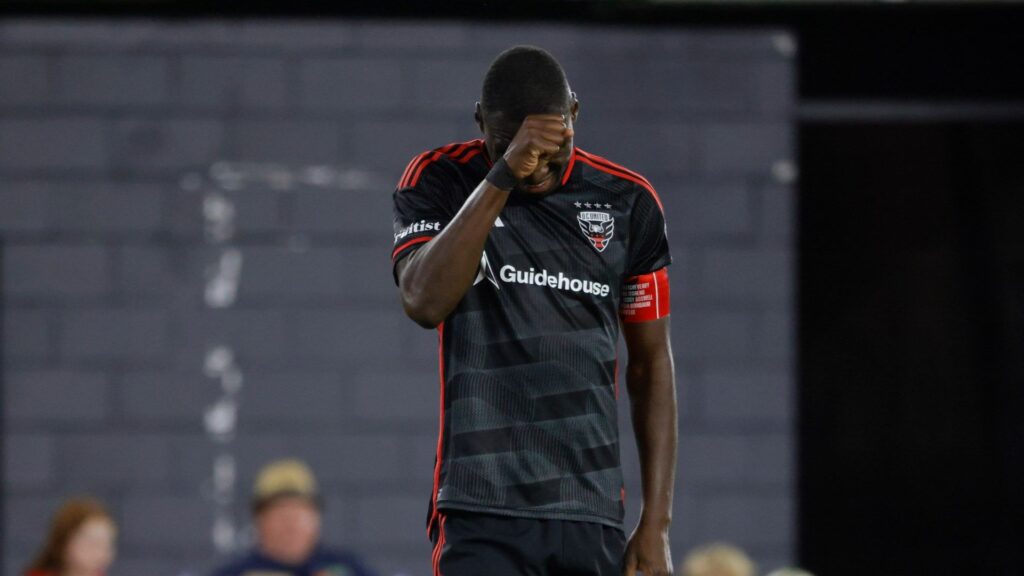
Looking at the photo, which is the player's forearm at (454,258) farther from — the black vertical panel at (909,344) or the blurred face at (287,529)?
the black vertical panel at (909,344)

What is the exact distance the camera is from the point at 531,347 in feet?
8.10

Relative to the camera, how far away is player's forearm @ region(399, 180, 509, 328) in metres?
2.32

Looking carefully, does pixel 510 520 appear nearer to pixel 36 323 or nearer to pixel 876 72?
pixel 36 323

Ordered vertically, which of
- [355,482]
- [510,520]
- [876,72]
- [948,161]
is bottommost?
[355,482]

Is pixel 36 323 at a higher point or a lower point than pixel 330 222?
lower

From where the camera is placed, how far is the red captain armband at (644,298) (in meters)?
2.68

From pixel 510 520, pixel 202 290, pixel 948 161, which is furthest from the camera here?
pixel 948 161

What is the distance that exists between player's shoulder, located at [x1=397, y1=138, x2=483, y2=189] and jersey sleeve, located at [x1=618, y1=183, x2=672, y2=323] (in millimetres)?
340

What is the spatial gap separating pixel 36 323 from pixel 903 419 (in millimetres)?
3760

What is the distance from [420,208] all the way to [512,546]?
0.65m

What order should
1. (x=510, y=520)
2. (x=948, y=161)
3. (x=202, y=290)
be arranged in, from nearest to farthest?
(x=510, y=520)
(x=202, y=290)
(x=948, y=161)

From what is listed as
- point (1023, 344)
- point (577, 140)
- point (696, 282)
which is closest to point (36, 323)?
point (577, 140)

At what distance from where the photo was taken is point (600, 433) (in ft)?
8.32

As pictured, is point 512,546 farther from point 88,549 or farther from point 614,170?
point 88,549
